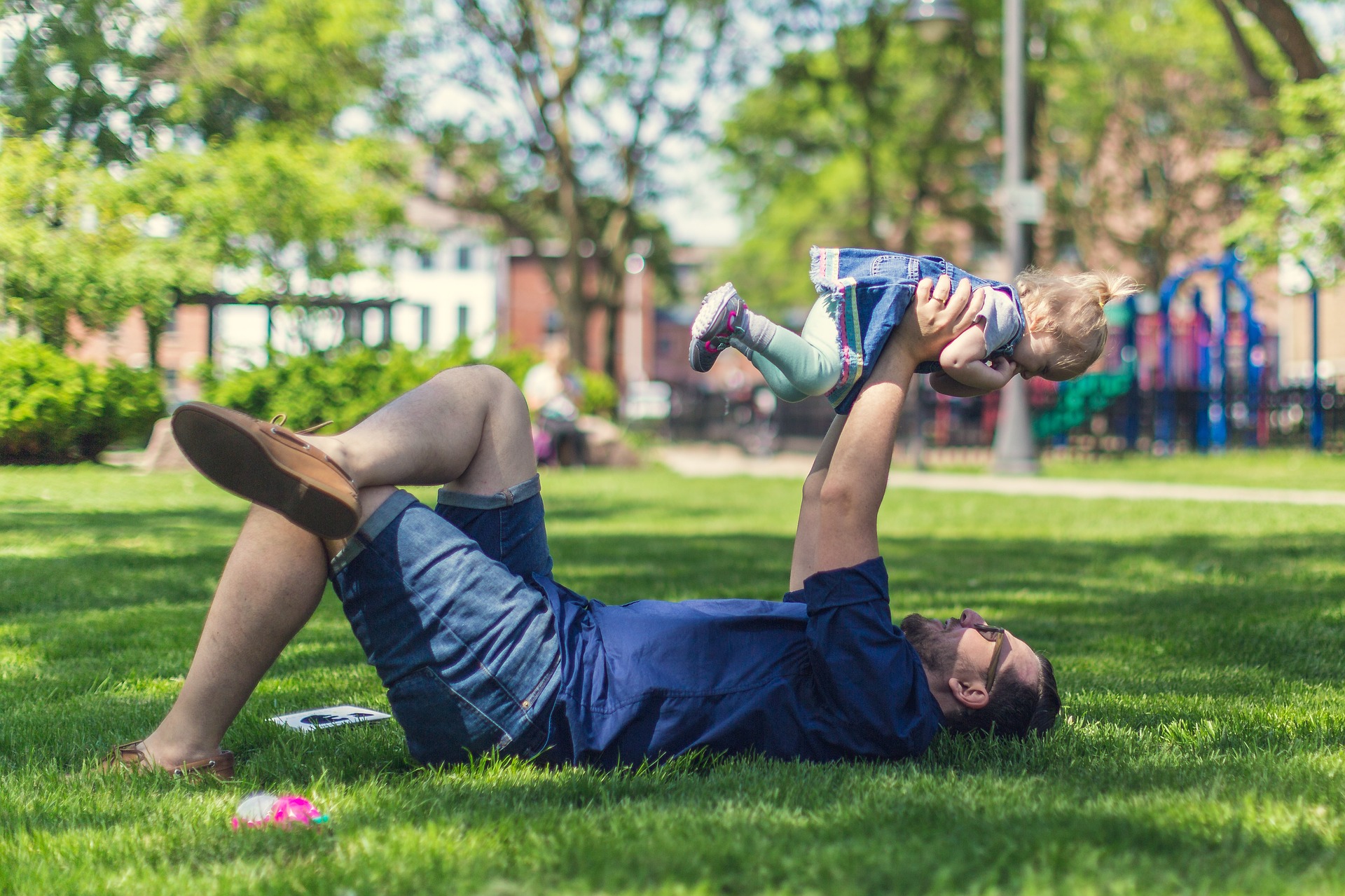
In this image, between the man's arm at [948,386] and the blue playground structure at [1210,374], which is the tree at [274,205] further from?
the man's arm at [948,386]

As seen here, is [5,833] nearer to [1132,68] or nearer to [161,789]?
[161,789]

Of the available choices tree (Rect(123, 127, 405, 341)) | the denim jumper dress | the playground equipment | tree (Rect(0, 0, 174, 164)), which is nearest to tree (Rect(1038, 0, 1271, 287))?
the playground equipment

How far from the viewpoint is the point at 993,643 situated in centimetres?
292

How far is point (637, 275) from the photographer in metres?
76.8

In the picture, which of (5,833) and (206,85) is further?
(206,85)

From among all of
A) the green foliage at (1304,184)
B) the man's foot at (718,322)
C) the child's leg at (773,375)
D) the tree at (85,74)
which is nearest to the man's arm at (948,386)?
the child's leg at (773,375)

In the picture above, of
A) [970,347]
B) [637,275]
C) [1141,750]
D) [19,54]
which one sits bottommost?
[1141,750]

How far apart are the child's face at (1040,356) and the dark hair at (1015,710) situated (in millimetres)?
744

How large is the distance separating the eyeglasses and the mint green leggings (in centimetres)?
68

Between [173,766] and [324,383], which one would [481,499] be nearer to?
[173,766]

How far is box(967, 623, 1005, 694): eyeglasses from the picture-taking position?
294 cm

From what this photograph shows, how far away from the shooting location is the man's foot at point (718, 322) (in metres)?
2.98

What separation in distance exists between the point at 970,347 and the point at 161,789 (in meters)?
2.09

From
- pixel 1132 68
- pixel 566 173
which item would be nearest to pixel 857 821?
pixel 566 173
